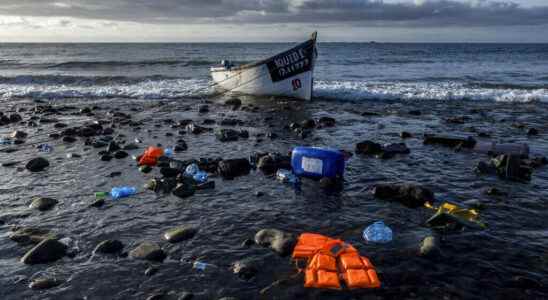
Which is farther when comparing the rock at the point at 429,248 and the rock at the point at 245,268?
the rock at the point at 429,248

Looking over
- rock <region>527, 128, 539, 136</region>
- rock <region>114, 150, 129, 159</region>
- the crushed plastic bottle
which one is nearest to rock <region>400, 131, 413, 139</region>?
rock <region>527, 128, 539, 136</region>

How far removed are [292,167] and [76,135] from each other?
8449 mm

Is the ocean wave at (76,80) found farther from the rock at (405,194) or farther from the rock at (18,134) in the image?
the rock at (405,194)

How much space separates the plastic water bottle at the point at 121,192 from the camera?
8320 mm

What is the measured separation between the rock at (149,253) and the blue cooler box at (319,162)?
4.00 m

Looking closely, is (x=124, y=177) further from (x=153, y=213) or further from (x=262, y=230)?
(x=262, y=230)

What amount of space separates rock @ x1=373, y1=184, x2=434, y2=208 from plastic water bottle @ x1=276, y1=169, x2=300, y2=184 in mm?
1732

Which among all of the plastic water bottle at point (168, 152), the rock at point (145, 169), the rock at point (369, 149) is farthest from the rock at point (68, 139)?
the rock at point (369, 149)

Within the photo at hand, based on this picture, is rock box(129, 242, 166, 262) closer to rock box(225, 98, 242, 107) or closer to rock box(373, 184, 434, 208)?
rock box(373, 184, 434, 208)

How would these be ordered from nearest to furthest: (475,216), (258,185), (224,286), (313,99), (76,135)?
(224,286), (475,216), (258,185), (76,135), (313,99)

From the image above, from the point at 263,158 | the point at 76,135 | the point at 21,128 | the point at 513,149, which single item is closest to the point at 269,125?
the point at 263,158

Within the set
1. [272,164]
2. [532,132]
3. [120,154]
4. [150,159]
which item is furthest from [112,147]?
[532,132]

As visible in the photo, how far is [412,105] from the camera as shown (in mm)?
20594

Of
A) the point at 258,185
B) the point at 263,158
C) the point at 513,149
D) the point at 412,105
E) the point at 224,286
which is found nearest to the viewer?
the point at 224,286
